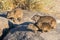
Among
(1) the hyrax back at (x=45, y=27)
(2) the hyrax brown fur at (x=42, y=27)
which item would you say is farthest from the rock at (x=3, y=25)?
(1) the hyrax back at (x=45, y=27)

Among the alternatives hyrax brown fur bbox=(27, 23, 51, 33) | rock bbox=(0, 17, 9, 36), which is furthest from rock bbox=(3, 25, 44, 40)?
rock bbox=(0, 17, 9, 36)

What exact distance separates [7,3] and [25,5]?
3.46ft

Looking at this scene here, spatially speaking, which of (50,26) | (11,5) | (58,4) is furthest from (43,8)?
(50,26)

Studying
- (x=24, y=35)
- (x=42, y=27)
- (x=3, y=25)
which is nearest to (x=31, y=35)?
(x=24, y=35)

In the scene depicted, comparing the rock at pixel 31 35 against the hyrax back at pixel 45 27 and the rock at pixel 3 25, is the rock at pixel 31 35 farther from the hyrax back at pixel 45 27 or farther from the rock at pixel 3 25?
the rock at pixel 3 25

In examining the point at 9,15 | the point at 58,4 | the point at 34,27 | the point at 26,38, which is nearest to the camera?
the point at 26,38

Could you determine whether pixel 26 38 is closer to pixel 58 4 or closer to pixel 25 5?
pixel 25 5

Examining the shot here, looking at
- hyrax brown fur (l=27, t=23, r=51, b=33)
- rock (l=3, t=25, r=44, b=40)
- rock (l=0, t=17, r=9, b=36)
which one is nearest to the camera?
rock (l=3, t=25, r=44, b=40)

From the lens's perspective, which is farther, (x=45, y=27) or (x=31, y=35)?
(x=45, y=27)

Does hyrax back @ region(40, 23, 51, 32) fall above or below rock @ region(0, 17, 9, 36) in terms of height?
above

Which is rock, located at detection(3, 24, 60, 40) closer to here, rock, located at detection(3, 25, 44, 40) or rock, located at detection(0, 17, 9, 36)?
rock, located at detection(3, 25, 44, 40)

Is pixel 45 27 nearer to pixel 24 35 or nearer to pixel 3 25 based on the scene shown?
pixel 24 35

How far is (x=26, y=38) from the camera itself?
23.0 feet

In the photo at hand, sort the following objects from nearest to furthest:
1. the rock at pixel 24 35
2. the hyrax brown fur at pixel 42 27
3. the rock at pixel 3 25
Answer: the rock at pixel 24 35 < the hyrax brown fur at pixel 42 27 < the rock at pixel 3 25
